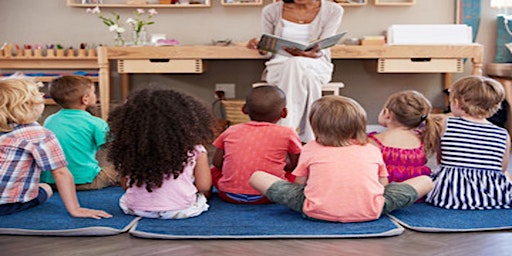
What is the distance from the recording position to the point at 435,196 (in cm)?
220

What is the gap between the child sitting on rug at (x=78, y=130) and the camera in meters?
2.48

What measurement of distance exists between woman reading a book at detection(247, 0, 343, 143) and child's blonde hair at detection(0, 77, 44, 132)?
156cm

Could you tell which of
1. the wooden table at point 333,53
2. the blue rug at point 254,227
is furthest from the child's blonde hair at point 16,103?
the wooden table at point 333,53

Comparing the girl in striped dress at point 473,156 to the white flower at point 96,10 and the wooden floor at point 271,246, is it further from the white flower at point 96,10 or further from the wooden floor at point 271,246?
the white flower at point 96,10

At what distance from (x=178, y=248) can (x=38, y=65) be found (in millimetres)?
3230

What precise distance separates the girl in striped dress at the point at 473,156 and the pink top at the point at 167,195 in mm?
913

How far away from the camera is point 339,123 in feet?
6.48

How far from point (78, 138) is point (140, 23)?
6.32 feet

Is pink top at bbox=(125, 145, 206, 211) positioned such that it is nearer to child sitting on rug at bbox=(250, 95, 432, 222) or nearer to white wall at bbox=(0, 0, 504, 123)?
child sitting on rug at bbox=(250, 95, 432, 222)

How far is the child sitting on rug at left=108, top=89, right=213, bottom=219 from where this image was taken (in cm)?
194

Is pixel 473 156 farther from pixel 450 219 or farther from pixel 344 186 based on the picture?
pixel 344 186

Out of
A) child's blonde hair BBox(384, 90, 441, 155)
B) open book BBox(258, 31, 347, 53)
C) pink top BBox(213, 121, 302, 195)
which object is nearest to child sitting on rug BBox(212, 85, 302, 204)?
pink top BBox(213, 121, 302, 195)

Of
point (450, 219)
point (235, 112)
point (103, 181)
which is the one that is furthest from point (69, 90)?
point (235, 112)

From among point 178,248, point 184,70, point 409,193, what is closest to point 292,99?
point 184,70
